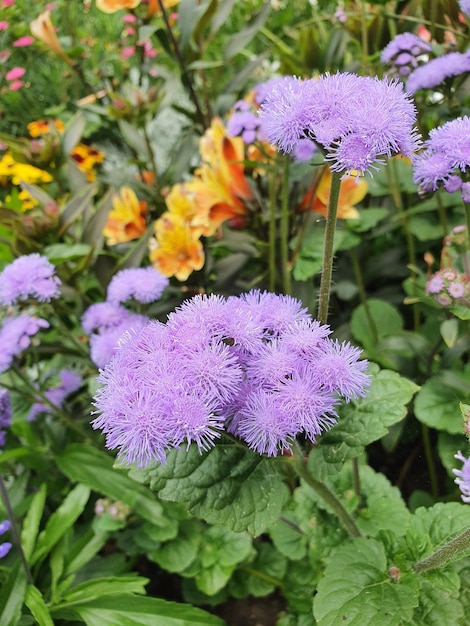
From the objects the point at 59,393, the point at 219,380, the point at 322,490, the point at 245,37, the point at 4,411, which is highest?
the point at 245,37

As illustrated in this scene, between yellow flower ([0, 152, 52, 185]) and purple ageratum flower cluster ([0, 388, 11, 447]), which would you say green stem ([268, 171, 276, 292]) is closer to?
purple ageratum flower cluster ([0, 388, 11, 447])

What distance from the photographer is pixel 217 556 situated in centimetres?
119

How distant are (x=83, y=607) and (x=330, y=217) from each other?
0.81 meters

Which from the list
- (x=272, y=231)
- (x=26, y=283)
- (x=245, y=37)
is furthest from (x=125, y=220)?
(x=245, y=37)

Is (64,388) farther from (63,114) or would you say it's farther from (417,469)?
(63,114)

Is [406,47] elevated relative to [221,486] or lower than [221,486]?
elevated

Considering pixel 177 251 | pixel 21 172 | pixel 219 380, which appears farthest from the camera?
pixel 21 172

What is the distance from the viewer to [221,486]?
0.75m

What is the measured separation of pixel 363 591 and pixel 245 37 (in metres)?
1.51

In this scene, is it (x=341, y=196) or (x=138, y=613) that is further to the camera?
(x=341, y=196)

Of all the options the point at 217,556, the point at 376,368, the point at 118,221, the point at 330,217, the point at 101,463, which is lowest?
the point at 217,556

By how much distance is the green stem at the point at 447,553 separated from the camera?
0.67 meters

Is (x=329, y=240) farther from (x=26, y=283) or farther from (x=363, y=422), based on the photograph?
(x=26, y=283)

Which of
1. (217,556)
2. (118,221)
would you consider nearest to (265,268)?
(118,221)
